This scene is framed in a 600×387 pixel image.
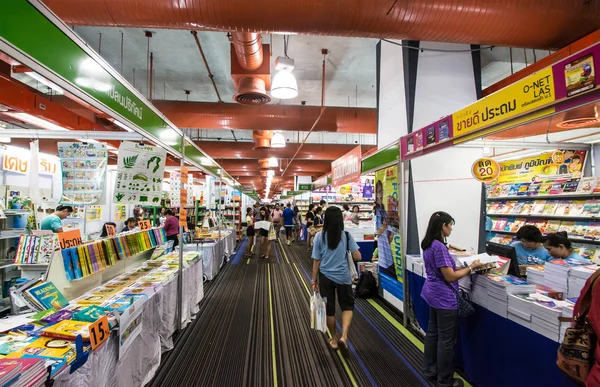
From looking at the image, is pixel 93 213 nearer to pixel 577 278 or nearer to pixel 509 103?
pixel 509 103

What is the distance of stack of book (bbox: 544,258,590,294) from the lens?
8.43 feet

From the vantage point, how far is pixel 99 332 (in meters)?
2.03

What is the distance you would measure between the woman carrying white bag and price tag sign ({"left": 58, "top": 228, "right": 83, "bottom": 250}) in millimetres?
2547

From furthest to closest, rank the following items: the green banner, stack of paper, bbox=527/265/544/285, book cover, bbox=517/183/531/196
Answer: book cover, bbox=517/183/531/196, stack of paper, bbox=527/265/544/285, the green banner

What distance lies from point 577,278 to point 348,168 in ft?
14.5

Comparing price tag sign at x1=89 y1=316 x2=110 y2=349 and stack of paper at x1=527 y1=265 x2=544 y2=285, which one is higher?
stack of paper at x1=527 y1=265 x2=544 y2=285

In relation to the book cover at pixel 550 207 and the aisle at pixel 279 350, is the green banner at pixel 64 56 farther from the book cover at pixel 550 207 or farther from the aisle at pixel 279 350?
the book cover at pixel 550 207

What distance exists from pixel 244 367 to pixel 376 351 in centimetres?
154

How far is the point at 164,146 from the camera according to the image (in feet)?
12.5

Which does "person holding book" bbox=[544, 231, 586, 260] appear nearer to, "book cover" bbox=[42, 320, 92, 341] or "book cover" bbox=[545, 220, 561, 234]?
"book cover" bbox=[545, 220, 561, 234]

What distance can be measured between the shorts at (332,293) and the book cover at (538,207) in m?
4.52

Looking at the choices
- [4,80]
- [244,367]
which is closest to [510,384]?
[244,367]

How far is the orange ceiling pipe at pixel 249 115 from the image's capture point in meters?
7.01

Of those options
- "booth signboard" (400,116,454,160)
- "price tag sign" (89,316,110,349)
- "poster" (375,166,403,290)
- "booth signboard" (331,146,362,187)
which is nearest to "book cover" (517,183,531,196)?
"poster" (375,166,403,290)
